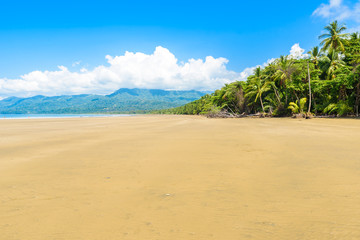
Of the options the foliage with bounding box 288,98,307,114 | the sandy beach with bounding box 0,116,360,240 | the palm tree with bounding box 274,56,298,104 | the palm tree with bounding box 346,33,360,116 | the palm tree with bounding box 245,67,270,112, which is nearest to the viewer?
the sandy beach with bounding box 0,116,360,240

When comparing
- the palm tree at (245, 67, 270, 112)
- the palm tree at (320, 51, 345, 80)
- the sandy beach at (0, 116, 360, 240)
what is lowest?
the sandy beach at (0, 116, 360, 240)

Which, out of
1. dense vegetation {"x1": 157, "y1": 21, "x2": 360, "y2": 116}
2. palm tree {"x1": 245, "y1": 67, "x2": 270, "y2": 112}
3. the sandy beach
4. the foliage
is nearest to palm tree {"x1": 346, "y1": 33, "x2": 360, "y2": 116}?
dense vegetation {"x1": 157, "y1": 21, "x2": 360, "y2": 116}

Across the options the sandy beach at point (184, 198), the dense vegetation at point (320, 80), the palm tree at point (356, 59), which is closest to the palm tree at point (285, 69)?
the dense vegetation at point (320, 80)

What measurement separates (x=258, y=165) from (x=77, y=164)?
4.84 m

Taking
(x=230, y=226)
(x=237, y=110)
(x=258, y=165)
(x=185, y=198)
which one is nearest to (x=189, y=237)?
(x=230, y=226)

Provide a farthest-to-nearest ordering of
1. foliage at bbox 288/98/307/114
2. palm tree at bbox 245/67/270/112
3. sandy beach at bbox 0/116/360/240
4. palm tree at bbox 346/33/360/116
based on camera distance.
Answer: palm tree at bbox 245/67/270/112 → foliage at bbox 288/98/307/114 → palm tree at bbox 346/33/360/116 → sandy beach at bbox 0/116/360/240

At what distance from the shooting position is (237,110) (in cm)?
4422

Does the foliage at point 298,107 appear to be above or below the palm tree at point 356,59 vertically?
below

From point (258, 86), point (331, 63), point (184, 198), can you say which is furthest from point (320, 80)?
point (184, 198)

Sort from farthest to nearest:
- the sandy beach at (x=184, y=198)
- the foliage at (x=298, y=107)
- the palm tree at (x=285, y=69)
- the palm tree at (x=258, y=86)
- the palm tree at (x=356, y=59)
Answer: the palm tree at (x=258, y=86) < the palm tree at (x=285, y=69) < the foliage at (x=298, y=107) < the palm tree at (x=356, y=59) < the sandy beach at (x=184, y=198)

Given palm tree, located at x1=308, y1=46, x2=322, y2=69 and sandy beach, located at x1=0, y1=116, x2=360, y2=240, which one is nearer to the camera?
sandy beach, located at x1=0, y1=116, x2=360, y2=240

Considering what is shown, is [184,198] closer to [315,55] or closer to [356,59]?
[356,59]

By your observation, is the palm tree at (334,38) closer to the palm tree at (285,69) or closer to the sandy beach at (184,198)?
the palm tree at (285,69)

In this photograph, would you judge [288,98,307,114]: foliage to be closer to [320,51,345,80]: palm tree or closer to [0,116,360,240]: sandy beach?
[320,51,345,80]: palm tree
